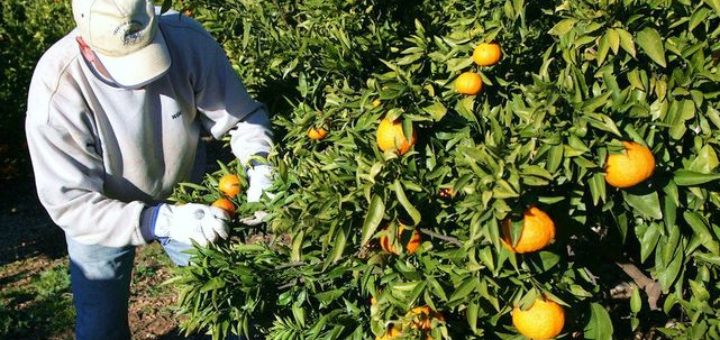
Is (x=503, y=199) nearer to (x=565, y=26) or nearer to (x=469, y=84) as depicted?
(x=565, y=26)

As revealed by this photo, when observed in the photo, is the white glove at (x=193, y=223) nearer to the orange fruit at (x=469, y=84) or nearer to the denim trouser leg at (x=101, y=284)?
the denim trouser leg at (x=101, y=284)

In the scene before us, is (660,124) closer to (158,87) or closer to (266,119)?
(266,119)

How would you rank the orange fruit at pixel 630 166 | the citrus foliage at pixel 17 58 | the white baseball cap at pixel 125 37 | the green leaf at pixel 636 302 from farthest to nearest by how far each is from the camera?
the citrus foliage at pixel 17 58 → the white baseball cap at pixel 125 37 → the green leaf at pixel 636 302 → the orange fruit at pixel 630 166

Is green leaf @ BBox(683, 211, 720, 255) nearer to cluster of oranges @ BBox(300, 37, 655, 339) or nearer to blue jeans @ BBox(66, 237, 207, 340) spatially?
cluster of oranges @ BBox(300, 37, 655, 339)

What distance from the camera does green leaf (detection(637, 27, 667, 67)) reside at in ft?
4.79

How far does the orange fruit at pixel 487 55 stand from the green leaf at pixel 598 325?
66 cm

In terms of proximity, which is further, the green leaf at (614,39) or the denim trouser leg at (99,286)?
the denim trouser leg at (99,286)

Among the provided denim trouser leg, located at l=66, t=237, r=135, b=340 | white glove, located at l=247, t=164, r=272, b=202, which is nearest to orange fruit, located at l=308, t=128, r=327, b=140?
white glove, located at l=247, t=164, r=272, b=202

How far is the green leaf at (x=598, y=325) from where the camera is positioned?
1.59 meters

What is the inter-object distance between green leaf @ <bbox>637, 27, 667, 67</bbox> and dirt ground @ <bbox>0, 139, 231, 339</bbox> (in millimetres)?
2412

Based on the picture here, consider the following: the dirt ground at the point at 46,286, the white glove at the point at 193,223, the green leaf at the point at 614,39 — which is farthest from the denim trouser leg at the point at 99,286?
the green leaf at the point at 614,39

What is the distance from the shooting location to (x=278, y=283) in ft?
5.98

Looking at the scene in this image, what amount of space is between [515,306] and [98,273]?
160 centimetres

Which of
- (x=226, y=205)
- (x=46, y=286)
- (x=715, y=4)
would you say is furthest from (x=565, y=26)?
(x=46, y=286)
